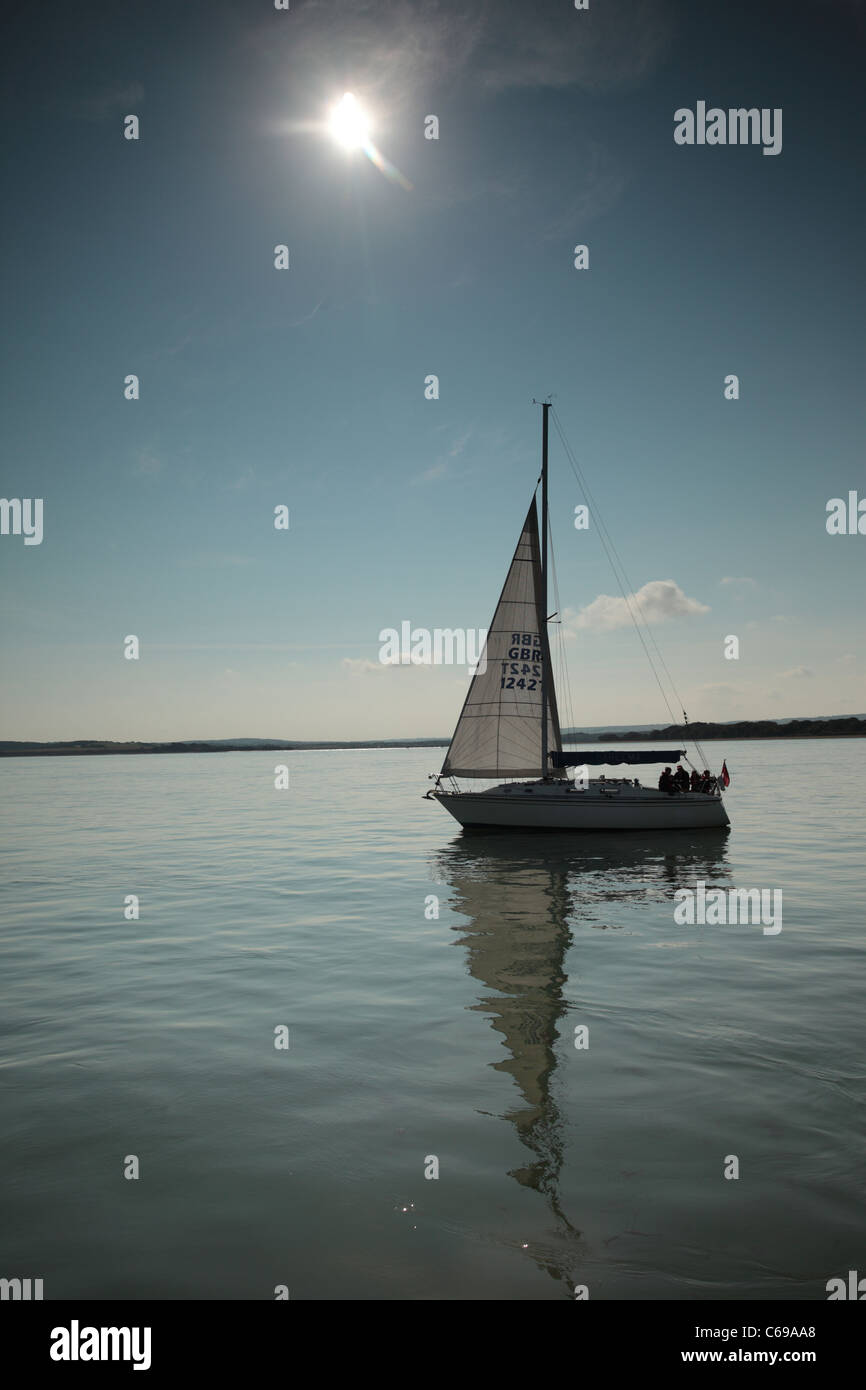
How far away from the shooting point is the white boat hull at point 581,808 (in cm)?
3619

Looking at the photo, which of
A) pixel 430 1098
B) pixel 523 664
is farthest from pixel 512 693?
pixel 430 1098

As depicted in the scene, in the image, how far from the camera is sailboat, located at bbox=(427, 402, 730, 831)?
120 feet

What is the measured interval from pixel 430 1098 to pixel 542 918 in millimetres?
11060

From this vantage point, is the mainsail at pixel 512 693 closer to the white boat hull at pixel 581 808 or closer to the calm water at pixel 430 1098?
the white boat hull at pixel 581 808

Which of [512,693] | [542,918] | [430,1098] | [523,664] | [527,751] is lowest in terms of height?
[542,918]

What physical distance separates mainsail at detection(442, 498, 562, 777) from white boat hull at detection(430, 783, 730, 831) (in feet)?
4.37

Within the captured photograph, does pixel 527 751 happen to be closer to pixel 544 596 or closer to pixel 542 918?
pixel 544 596

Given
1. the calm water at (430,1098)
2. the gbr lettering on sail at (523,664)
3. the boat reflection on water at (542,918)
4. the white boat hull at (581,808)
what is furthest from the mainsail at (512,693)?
the calm water at (430,1098)

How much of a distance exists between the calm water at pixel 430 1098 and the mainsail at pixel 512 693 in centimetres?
1523

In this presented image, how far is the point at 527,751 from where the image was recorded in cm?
3753

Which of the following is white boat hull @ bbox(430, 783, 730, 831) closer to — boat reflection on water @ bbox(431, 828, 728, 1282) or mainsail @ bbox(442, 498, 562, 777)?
boat reflection on water @ bbox(431, 828, 728, 1282)
